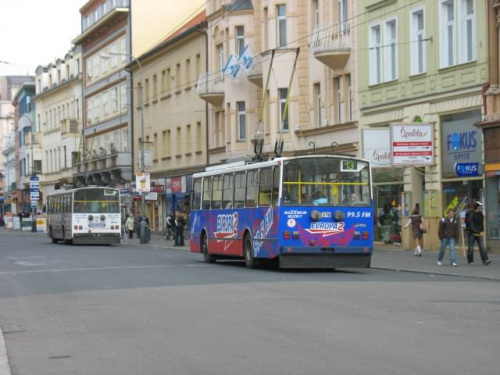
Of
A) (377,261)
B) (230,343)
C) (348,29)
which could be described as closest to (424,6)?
(348,29)

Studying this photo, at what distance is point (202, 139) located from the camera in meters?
57.7

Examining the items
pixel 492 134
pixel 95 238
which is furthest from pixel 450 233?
pixel 95 238

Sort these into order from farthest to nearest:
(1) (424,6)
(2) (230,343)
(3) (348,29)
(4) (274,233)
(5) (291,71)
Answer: (5) (291,71) → (3) (348,29) → (1) (424,6) → (4) (274,233) → (2) (230,343)

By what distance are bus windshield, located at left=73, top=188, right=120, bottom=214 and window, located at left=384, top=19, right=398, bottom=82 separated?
17853mm

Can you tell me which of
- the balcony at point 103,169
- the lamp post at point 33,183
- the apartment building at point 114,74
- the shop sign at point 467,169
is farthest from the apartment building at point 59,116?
the shop sign at point 467,169

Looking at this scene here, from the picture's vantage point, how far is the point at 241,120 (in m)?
49.9

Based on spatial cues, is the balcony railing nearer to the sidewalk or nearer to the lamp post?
the lamp post

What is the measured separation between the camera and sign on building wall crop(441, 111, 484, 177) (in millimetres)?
31859

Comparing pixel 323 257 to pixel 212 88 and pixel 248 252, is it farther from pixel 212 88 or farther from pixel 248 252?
pixel 212 88

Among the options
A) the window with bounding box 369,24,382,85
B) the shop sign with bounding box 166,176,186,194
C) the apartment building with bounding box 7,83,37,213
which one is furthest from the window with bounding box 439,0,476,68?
the apartment building with bounding box 7,83,37,213

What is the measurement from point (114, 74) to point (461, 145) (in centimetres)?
4657

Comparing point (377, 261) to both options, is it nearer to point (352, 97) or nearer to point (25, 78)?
point (352, 97)

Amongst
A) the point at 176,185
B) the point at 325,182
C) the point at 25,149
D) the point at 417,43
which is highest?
the point at 25,149

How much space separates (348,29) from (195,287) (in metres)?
21.4
